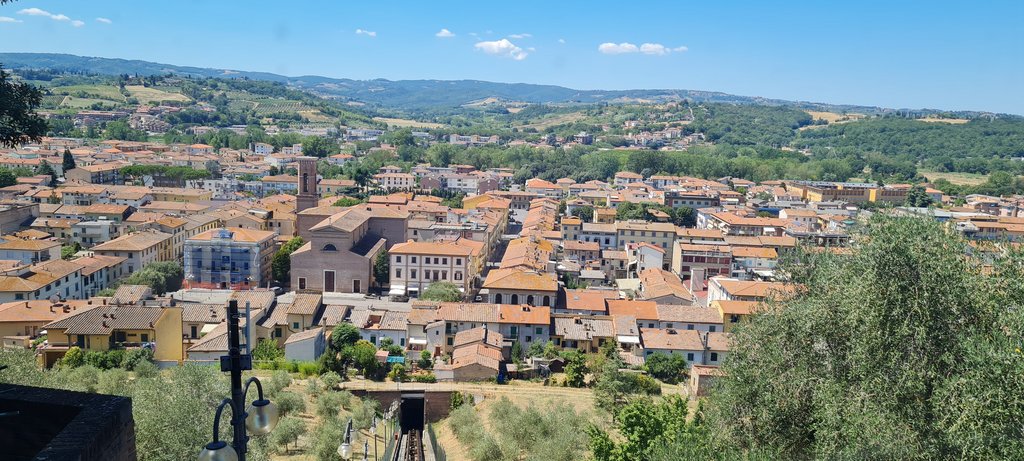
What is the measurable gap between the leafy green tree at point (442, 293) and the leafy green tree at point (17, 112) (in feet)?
68.7

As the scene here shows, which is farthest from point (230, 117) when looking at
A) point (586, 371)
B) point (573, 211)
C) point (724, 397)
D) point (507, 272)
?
point (724, 397)

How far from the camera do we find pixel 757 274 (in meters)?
31.9

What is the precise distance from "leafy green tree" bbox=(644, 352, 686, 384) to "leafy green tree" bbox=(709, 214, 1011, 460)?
447 inches

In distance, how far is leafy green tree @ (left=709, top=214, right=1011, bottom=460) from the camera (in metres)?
7.32

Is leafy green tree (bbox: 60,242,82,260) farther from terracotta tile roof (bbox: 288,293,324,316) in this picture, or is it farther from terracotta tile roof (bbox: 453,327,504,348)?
terracotta tile roof (bbox: 453,327,504,348)

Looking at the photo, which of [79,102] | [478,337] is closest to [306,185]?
[478,337]

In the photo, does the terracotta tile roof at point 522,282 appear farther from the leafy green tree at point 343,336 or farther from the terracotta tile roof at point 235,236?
the terracotta tile roof at point 235,236

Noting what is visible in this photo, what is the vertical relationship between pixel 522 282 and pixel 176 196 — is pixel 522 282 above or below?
below

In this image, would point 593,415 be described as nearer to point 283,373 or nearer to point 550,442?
point 550,442

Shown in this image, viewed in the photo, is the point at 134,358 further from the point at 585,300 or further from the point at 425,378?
the point at 585,300

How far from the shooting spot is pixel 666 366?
71.7 ft

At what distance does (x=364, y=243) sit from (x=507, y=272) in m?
7.98

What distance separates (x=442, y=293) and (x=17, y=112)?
21466 mm

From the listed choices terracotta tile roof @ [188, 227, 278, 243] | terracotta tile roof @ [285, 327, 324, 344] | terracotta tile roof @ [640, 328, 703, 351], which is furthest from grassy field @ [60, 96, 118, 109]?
terracotta tile roof @ [640, 328, 703, 351]
